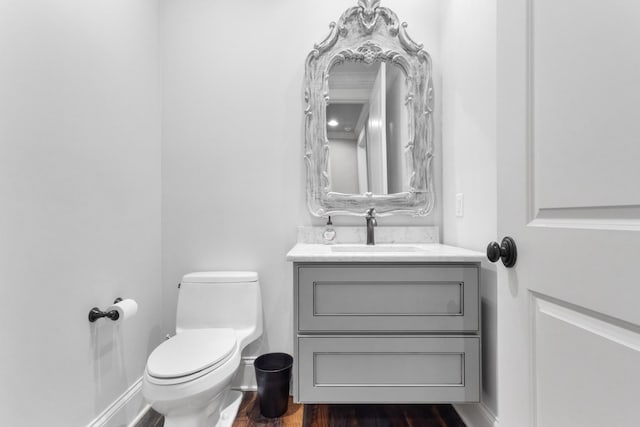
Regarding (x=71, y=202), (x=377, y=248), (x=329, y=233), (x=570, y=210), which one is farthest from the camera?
(x=329, y=233)

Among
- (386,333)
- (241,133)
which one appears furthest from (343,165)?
(386,333)

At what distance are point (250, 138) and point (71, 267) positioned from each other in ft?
3.54

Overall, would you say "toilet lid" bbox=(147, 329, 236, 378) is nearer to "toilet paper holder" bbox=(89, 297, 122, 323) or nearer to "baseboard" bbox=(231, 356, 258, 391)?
"toilet paper holder" bbox=(89, 297, 122, 323)

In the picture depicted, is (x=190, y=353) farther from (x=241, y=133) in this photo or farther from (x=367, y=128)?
(x=367, y=128)

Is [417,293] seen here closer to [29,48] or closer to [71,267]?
[71,267]

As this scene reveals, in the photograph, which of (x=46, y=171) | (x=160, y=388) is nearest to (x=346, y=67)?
(x=46, y=171)

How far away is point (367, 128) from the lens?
6.15 ft

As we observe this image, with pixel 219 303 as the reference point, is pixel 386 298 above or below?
above

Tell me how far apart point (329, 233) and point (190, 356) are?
0.91 meters

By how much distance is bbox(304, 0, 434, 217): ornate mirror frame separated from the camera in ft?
6.13

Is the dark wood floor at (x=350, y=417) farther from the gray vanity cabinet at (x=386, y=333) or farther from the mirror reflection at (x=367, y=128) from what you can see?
the mirror reflection at (x=367, y=128)

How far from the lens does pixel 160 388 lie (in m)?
1.21

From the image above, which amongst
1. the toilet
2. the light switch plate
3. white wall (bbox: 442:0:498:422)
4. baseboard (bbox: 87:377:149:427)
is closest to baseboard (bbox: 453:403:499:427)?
white wall (bbox: 442:0:498:422)

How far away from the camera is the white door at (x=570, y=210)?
0.50m
